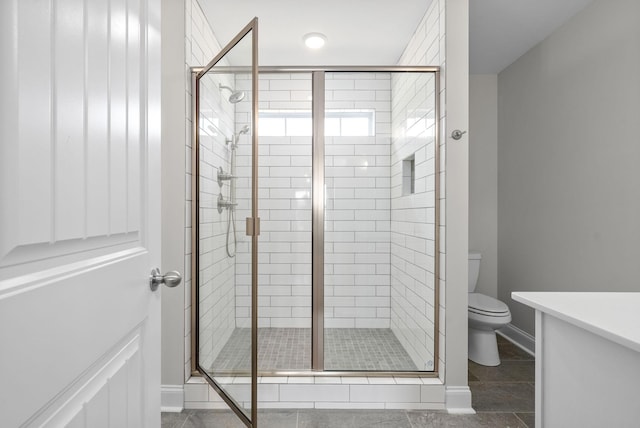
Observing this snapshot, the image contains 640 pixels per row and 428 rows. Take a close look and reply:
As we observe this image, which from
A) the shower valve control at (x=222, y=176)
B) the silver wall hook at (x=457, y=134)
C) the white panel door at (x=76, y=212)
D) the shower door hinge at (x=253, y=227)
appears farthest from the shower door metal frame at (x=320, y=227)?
the white panel door at (x=76, y=212)

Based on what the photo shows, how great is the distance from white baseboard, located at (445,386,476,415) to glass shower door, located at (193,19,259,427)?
3.77ft

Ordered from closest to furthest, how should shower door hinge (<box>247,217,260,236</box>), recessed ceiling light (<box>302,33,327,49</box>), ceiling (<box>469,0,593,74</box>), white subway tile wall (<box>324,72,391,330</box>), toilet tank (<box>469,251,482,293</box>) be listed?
shower door hinge (<box>247,217,260,236</box>), white subway tile wall (<box>324,72,391,330</box>), ceiling (<box>469,0,593,74</box>), recessed ceiling light (<box>302,33,327,49</box>), toilet tank (<box>469,251,482,293</box>)

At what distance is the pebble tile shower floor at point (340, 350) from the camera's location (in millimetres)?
2125

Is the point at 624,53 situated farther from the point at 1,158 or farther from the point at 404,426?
the point at 1,158

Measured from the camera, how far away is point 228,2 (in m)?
2.09

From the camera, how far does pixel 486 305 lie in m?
2.59

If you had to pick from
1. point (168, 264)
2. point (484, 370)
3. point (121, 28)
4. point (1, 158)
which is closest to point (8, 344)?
point (1, 158)

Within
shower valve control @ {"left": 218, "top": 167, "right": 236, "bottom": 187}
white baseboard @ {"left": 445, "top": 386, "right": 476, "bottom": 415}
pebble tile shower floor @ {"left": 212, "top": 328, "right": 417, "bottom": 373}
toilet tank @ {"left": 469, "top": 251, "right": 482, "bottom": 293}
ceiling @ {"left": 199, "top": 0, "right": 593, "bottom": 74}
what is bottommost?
white baseboard @ {"left": 445, "top": 386, "right": 476, "bottom": 415}

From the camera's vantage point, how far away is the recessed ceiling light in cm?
243

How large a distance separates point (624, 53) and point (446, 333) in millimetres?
2022

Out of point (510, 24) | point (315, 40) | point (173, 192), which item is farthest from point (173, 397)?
point (510, 24)

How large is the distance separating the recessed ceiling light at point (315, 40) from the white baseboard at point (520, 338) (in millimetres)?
2898

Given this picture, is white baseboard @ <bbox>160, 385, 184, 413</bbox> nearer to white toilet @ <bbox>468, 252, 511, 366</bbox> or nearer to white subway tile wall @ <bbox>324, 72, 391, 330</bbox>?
white subway tile wall @ <bbox>324, 72, 391, 330</bbox>

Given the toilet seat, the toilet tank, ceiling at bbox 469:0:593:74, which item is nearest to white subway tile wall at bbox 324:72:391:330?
the toilet seat
